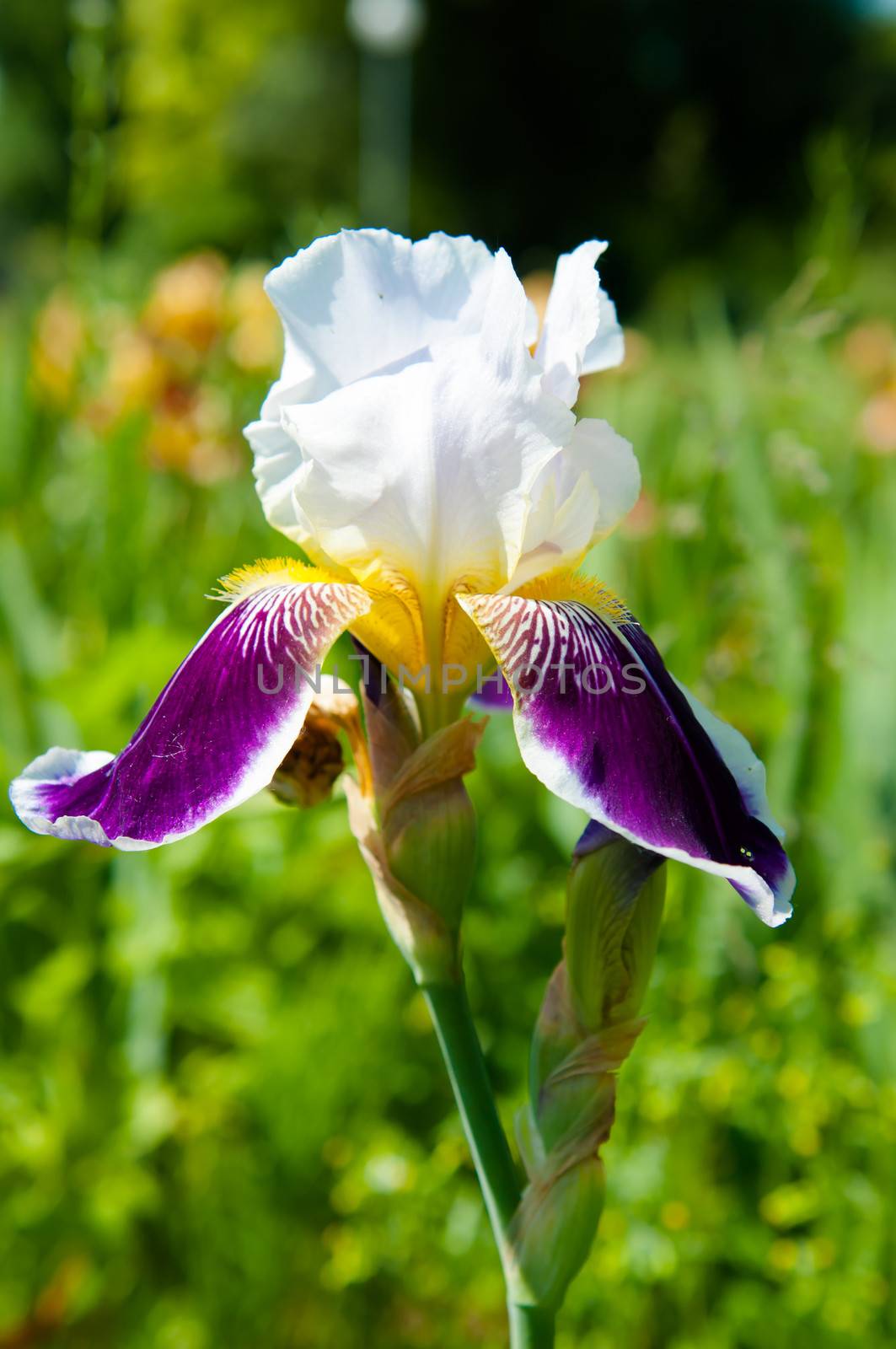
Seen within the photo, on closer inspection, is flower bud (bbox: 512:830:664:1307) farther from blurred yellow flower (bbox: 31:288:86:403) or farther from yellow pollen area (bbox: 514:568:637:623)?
blurred yellow flower (bbox: 31:288:86:403)

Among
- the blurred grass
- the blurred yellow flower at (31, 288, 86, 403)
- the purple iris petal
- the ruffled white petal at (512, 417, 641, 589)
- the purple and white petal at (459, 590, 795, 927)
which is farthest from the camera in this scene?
the blurred yellow flower at (31, 288, 86, 403)

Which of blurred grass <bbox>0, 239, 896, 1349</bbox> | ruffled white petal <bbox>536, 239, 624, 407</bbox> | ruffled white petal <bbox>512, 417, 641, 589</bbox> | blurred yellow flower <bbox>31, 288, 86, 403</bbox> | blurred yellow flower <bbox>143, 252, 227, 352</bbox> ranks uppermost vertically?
blurred yellow flower <bbox>143, 252, 227, 352</bbox>

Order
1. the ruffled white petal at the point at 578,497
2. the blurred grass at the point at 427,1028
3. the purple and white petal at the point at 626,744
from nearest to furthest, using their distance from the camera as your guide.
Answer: the purple and white petal at the point at 626,744, the ruffled white petal at the point at 578,497, the blurred grass at the point at 427,1028

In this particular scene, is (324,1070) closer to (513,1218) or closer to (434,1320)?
A: (434,1320)

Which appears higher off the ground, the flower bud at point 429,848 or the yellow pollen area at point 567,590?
the yellow pollen area at point 567,590

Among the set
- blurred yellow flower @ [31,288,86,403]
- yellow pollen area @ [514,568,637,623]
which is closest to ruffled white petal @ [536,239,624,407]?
yellow pollen area @ [514,568,637,623]

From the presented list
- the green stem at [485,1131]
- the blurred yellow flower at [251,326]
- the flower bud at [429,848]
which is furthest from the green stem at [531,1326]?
the blurred yellow flower at [251,326]

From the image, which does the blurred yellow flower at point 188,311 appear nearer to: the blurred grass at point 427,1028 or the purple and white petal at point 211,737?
the blurred grass at point 427,1028

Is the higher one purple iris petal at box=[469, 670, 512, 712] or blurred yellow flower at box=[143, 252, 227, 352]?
blurred yellow flower at box=[143, 252, 227, 352]
